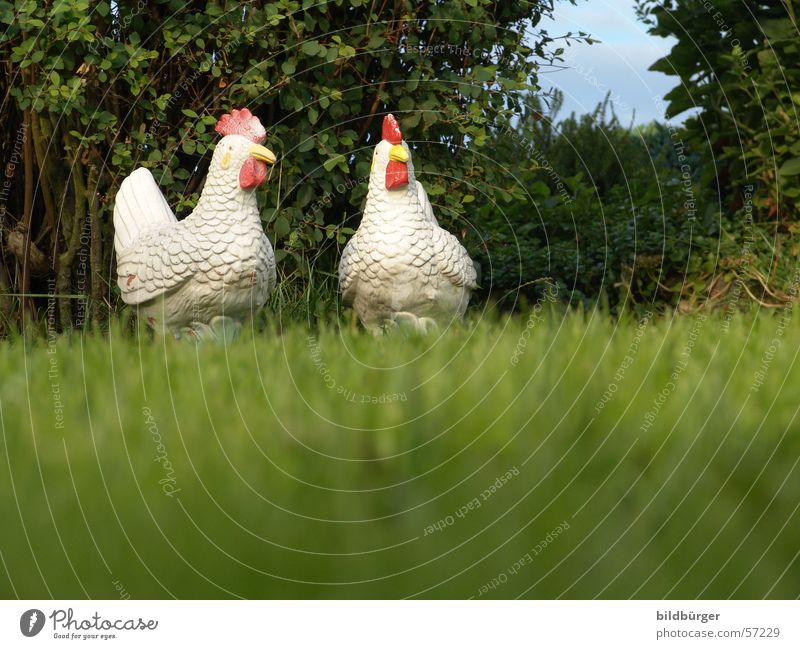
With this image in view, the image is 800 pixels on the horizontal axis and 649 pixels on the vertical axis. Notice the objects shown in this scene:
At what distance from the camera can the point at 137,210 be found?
3439mm

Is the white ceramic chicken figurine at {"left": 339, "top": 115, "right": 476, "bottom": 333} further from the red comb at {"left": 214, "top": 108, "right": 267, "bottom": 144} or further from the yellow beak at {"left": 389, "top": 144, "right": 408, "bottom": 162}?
the red comb at {"left": 214, "top": 108, "right": 267, "bottom": 144}

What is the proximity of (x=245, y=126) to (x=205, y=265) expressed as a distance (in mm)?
532

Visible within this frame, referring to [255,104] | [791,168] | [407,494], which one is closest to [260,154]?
[255,104]

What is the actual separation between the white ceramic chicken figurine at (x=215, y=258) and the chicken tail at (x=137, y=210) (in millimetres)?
81

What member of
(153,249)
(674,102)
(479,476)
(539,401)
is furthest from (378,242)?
(674,102)

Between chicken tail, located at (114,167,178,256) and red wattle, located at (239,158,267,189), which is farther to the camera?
chicken tail, located at (114,167,178,256)

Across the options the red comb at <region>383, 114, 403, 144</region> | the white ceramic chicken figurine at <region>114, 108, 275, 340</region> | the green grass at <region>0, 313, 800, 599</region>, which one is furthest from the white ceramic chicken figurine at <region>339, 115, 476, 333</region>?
the green grass at <region>0, 313, 800, 599</region>

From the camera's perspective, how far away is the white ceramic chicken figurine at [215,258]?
122 inches

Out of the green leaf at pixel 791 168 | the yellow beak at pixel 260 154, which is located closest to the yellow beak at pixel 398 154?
the yellow beak at pixel 260 154

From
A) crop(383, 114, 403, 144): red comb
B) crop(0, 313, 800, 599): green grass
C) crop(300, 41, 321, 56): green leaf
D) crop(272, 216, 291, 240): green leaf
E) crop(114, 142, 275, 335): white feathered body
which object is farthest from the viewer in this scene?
crop(272, 216, 291, 240): green leaf

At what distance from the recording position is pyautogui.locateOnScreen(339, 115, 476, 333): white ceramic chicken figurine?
3.23 m

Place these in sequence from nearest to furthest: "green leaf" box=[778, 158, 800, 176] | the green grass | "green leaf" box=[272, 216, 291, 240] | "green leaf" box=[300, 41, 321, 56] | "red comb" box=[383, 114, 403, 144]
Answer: the green grass < "red comb" box=[383, 114, 403, 144] < "green leaf" box=[300, 41, 321, 56] < "green leaf" box=[272, 216, 291, 240] < "green leaf" box=[778, 158, 800, 176]

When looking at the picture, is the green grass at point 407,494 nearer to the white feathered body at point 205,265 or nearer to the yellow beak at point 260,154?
the white feathered body at point 205,265

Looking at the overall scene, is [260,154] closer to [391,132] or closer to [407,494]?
[391,132]
